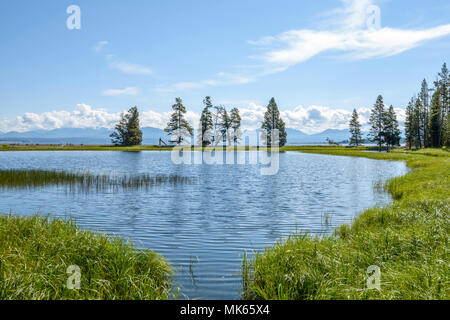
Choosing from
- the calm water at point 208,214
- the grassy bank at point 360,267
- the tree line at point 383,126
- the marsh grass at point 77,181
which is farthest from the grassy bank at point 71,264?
the tree line at point 383,126

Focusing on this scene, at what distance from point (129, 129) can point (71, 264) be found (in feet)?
318

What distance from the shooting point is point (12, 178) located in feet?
96.5

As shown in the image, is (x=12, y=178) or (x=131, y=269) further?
(x=12, y=178)

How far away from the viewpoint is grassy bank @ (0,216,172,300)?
6934 mm

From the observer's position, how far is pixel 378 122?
10338cm

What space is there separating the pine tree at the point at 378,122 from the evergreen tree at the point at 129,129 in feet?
227

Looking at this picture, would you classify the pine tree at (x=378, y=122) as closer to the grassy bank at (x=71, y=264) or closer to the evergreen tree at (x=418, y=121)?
the evergreen tree at (x=418, y=121)

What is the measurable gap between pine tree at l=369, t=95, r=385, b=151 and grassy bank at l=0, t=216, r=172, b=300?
105 metres
